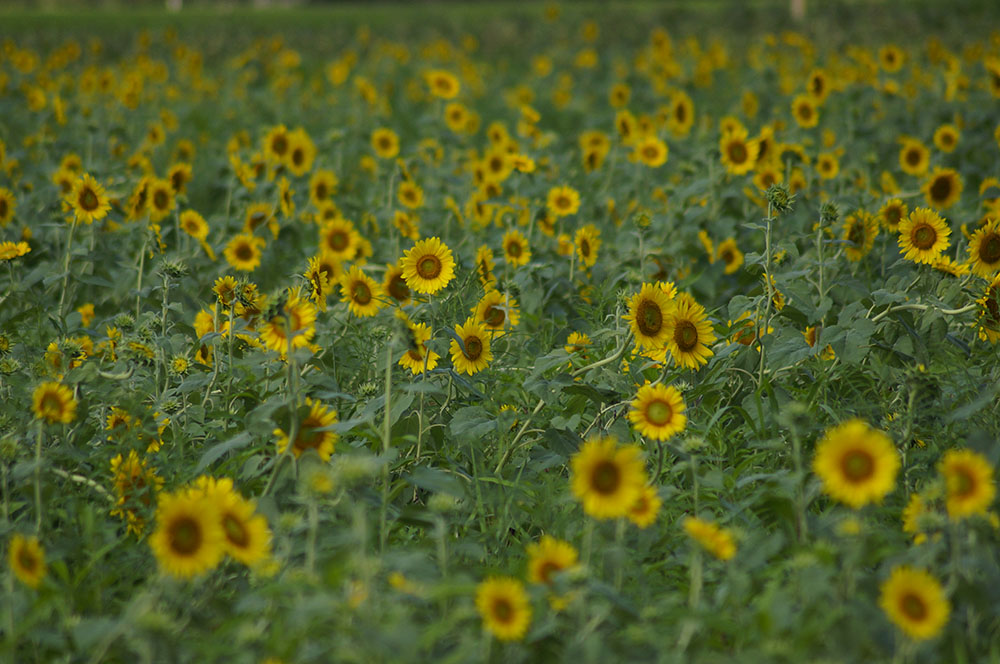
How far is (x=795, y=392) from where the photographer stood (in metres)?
2.75

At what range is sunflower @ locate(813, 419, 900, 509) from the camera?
1669mm

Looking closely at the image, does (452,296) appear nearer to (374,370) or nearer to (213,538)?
(374,370)

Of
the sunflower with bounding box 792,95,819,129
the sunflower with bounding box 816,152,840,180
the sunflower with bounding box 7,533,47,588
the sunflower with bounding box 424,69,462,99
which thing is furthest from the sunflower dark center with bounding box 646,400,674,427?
the sunflower with bounding box 424,69,462,99

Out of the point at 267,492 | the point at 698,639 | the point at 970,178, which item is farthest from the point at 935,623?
the point at 970,178

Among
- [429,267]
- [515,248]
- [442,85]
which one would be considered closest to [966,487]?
[429,267]

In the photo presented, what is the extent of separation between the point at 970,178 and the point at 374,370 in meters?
3.92

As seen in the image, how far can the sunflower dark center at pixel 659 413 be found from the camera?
2129 millimetres

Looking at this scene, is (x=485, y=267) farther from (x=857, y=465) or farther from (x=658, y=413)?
(x=857, y=465)

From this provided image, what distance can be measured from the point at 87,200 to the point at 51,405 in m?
1.42

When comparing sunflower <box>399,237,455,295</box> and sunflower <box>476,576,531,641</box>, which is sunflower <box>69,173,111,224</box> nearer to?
sunflower <box>399,237,455,295</box>

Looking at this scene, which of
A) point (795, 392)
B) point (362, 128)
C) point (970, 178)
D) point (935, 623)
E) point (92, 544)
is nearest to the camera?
point (935, 623)

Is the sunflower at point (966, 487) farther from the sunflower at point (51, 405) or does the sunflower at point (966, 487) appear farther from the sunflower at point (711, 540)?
the sunflower at point (51, 405)

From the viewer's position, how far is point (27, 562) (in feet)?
5.70

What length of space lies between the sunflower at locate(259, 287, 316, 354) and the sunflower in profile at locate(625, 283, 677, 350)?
0.83 metres
